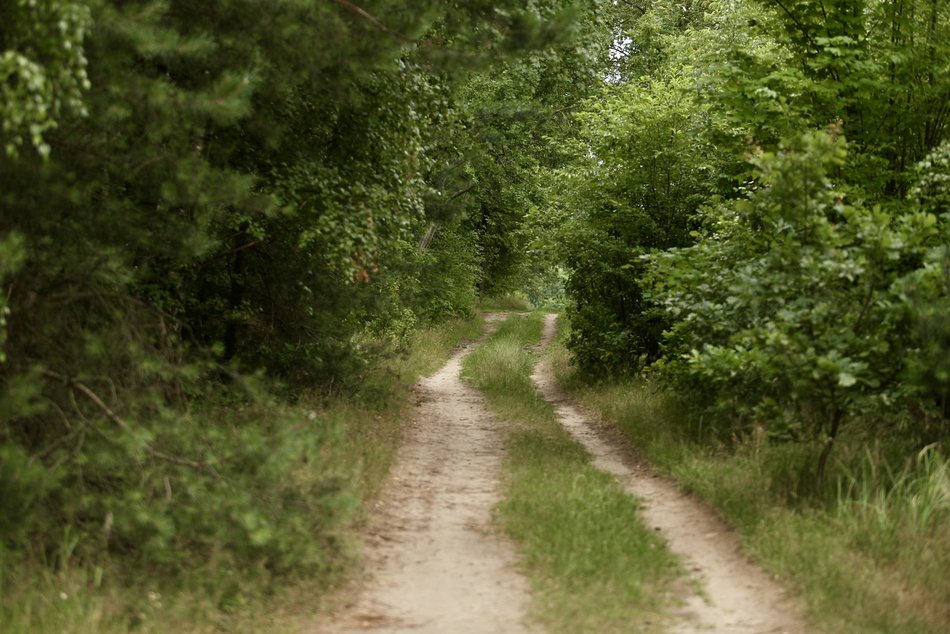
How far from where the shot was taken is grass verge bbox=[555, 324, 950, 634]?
6.55 meters

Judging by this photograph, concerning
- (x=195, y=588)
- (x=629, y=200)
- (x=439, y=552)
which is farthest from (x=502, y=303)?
(x=195, y=588)

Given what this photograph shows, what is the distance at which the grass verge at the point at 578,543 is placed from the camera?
21.3 feet

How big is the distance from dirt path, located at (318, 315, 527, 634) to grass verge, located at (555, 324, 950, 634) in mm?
2137

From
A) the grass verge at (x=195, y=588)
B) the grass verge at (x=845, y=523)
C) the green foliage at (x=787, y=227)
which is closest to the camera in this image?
the grass verge at (x=195, y=588)

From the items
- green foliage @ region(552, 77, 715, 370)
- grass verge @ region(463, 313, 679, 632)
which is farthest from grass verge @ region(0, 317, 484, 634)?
green foliage @ region(552, 77, 715, 370)

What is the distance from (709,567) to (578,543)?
3.52 ft

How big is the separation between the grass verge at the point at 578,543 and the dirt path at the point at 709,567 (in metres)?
0.21

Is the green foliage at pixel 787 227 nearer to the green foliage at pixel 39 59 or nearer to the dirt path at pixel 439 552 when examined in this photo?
the dirt path at pixel 439 552

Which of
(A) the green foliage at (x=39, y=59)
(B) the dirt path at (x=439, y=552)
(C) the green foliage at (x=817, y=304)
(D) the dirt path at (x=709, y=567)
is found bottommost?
(B) the dirt path at (x=439, y=552)

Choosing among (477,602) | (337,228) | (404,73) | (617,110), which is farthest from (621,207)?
(477,602)

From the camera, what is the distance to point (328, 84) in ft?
30.2

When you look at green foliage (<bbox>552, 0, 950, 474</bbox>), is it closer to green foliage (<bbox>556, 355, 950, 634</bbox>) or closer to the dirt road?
green foliage (<bbox>556, 355, 950, 634</bbox>)

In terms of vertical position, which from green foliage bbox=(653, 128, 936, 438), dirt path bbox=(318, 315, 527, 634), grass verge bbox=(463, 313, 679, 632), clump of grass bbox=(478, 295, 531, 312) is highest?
green foliage bbox=(653, 128, 936, 438)

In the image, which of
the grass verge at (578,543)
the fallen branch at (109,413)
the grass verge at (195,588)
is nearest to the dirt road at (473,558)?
the grass verge at (578,543)
